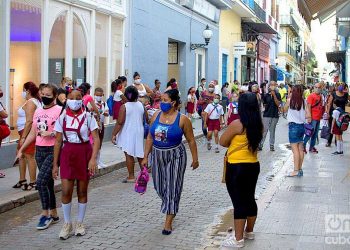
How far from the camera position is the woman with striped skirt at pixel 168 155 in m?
6.57

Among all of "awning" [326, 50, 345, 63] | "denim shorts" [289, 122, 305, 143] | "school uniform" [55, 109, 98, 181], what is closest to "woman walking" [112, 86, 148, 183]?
"denim shorts" [289, 122, 305, 143]

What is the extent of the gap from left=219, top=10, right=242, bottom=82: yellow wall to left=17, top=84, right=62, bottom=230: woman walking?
76.4 feet

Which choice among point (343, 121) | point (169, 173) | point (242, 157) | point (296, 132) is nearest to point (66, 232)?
point (169, 173)

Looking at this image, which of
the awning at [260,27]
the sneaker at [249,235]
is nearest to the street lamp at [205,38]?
the awning at [260,27]

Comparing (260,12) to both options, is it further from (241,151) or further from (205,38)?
(241,151)

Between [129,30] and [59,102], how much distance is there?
10004mm

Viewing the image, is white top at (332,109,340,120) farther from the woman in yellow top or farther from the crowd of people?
the woman in yellow top

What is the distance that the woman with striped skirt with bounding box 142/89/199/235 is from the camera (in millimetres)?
6570

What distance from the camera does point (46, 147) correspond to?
271 inches

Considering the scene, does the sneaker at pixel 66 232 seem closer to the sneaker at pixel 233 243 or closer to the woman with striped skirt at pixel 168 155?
the woman with striped skirt at pixel 168 155

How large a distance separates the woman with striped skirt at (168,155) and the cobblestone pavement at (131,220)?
0.37 meters

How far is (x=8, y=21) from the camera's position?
11.4m

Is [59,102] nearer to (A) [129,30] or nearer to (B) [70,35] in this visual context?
(B) [70,35]

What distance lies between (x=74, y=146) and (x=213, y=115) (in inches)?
330
